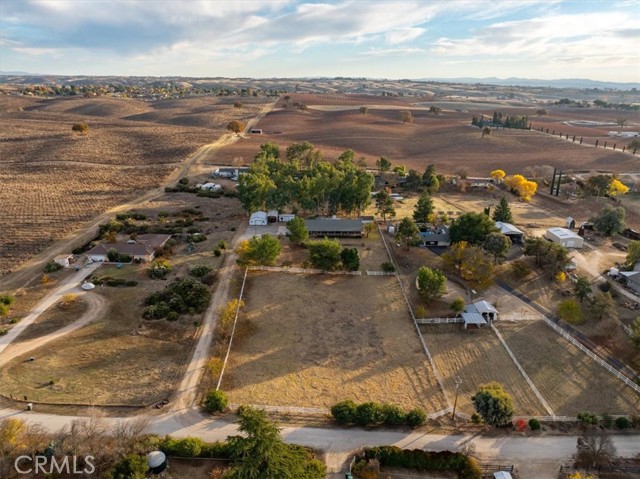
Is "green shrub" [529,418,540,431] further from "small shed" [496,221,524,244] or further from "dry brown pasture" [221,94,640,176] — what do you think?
"dry brown pasture" [221,94,640,176]

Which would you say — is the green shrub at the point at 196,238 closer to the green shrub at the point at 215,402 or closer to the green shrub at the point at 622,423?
the green shrub at the point at 215,402

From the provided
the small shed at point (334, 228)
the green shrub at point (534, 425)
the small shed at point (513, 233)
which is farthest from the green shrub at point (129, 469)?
the small shed at point (513, 233)

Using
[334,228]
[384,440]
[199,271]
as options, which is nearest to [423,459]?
[384,440]

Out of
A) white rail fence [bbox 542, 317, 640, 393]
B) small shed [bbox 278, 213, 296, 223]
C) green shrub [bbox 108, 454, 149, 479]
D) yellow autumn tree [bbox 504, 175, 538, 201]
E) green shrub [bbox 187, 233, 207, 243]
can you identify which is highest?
yellow autumn tree [bbox 504, 175, 538, 201]

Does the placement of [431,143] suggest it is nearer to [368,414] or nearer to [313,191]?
[313,191]

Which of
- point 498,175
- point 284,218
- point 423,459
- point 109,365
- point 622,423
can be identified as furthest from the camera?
point 498,175

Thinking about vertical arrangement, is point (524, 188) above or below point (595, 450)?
above

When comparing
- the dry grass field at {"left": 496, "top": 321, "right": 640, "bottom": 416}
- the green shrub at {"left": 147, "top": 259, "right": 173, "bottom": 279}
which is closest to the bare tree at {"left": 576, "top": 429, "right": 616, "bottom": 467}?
the dry grass field at {"left": 496, "top": 321, "right": 640, "bottom": 416}

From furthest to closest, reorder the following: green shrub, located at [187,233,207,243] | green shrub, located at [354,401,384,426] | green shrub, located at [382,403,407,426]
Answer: green shrub, located at [187,233,207,243]
green shrub, located at [382,403,407,426]
green shrub, located at [354,401,384,426]
